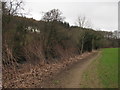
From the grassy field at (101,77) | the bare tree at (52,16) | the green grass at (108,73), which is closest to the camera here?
the grassy field at (101,77)

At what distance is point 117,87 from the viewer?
8.16 metres

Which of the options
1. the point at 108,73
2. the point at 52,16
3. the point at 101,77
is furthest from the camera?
the point at 52,16

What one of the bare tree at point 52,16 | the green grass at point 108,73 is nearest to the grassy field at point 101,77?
the green grass at point 108,73

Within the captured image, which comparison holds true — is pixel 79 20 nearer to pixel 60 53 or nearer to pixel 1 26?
pixel 60 53

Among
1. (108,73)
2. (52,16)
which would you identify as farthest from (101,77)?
(52,16)

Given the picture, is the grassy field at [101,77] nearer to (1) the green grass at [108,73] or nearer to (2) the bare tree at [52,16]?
(1) the green grass at [108,73]

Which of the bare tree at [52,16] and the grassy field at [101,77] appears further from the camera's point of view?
the bare tree at [52,16]

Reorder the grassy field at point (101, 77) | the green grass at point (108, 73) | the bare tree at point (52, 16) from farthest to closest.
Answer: the bare tree at point (52, 16) < the green grass at point (108, 73) < the grassy field at point (101, 77)

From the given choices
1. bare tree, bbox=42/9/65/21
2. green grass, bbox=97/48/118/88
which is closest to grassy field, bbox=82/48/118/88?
green grass, bbox=97/48/118/88

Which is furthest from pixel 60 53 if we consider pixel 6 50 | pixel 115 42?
pixel 115 42

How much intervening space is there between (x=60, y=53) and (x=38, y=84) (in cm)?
1416

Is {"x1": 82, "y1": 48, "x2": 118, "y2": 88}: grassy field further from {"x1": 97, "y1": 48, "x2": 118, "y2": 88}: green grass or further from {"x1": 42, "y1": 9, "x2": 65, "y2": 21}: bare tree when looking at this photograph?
{"x1": 42, "y1": 9, "x2": 65, "y2": 21}: bare tree

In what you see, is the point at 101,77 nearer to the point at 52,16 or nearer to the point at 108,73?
the point at 108,73

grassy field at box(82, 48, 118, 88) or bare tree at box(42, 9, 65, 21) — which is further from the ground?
bare tree at box(42, 9, 65, 21)
